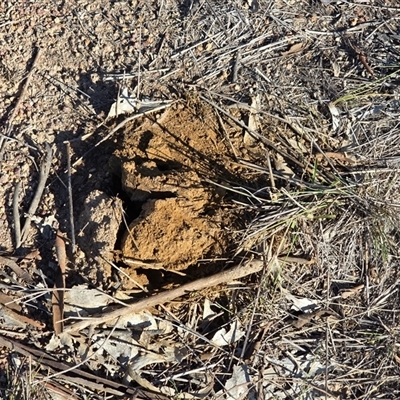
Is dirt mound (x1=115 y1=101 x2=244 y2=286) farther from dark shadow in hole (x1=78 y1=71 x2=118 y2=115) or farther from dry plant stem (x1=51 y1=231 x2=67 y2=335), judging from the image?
dry plant stem (x1=51 y1=231 x2=67 y2=335)

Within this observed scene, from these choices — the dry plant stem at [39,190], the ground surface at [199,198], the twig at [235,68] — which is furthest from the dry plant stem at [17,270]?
the twig at [235,68]

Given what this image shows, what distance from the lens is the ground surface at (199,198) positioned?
2.71 m

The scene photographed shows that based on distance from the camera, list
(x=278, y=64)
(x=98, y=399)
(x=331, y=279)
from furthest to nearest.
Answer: (x=278, y=64), (x=331, y=279), (x=98, y=399)

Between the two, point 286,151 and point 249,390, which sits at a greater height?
point 286,151

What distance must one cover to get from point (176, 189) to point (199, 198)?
0.12 meters

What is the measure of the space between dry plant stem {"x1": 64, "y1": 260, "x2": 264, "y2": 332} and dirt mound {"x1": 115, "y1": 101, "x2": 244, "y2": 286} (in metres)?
0.10

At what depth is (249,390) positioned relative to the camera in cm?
273

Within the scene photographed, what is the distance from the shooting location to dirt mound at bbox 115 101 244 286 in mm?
2666

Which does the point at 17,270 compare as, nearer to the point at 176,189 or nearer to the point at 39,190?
the point at 39,190

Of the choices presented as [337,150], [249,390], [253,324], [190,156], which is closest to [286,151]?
[337,150]

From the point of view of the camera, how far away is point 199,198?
2752 mm

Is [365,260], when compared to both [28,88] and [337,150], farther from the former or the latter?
[28,88]

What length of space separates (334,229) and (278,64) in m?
0.93

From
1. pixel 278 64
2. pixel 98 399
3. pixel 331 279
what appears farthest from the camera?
pixel 278 64
